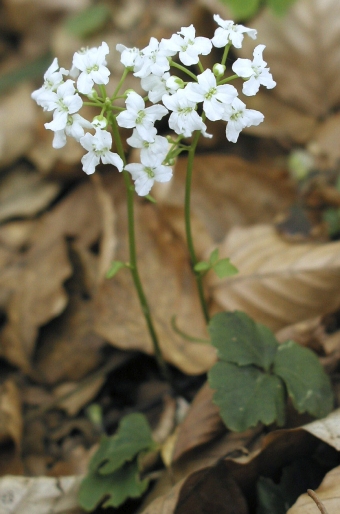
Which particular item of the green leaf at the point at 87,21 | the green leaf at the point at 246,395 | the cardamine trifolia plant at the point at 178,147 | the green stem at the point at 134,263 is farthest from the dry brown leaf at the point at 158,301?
the green leaf at the point at 87,21

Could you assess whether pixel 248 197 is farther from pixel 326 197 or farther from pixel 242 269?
pixel 242 269

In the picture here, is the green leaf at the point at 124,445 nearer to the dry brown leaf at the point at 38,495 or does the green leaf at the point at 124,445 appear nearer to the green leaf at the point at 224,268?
the dry brown leaf at the point at 38,495

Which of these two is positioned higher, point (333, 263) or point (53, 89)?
point (53, 89)

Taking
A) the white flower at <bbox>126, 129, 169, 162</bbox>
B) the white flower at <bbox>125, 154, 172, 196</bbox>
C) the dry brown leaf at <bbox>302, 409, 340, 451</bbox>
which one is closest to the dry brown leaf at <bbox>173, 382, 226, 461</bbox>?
the dry brown leaf at <bbox>302, 409, 340, 451</bbox>

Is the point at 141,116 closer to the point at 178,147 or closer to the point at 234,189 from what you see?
the point at 178,147

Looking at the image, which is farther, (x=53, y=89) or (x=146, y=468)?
(x=146, y=468)

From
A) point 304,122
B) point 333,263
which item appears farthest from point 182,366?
point 304,122

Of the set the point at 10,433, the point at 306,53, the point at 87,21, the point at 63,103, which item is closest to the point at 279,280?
the point at 63,103
